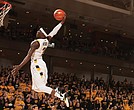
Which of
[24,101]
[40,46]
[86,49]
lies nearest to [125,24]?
[86,49]

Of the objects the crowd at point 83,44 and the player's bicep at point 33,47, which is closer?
the player's bicep at point 33,47

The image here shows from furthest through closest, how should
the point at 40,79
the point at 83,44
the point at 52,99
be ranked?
the point at 83,44 → the point at 52,99 → the point at 40,79

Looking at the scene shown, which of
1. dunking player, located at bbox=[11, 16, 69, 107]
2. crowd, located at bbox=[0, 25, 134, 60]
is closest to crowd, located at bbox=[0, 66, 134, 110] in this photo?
dunking player, located at bbox=[11, 16, 69, 107]

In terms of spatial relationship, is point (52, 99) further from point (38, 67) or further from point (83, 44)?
point (83, 44)

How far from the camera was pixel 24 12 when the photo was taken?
2644 cm

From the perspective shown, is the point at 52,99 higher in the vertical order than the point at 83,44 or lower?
lower

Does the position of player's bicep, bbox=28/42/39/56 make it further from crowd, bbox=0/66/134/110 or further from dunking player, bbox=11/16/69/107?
crowd, bbox=0/66/134/110

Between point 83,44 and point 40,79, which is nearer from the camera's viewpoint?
point 40,79

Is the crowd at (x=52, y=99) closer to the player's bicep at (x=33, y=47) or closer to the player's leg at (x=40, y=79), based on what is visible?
the player's leg at (x=40, y=79)

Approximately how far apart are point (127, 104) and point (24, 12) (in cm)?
1121

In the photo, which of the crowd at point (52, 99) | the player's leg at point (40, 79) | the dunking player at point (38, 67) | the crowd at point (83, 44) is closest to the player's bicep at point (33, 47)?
the dunking player at point (38, 67)

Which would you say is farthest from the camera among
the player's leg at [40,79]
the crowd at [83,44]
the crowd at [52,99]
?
the crowd at [83,44]

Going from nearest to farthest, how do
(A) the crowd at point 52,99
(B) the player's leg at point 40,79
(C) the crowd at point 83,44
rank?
(B) the player's leg at point 40,79, (A) the crowd at point 52,99, (C) the crowd at point 83,44

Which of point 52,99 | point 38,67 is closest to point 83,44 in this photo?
point 52,99
